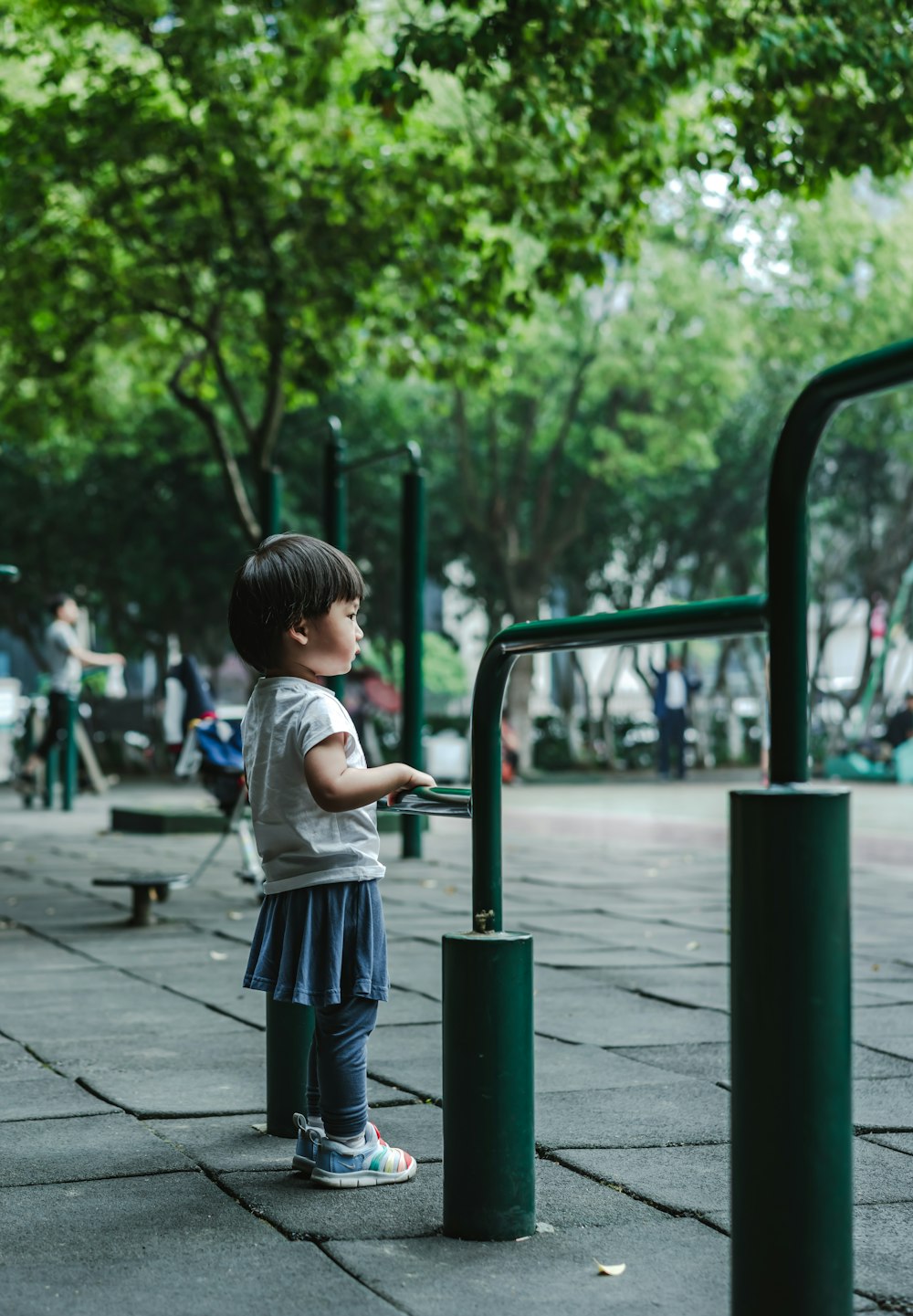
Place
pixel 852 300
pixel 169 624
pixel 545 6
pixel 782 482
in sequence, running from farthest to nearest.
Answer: pixel 169 624 → pixel 852 300 → pixel 545 6 → pixel 782 482

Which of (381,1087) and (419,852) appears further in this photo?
(419,852)

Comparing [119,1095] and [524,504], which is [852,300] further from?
[119,1095]

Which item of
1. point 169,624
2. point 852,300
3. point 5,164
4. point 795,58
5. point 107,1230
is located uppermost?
point 852,300

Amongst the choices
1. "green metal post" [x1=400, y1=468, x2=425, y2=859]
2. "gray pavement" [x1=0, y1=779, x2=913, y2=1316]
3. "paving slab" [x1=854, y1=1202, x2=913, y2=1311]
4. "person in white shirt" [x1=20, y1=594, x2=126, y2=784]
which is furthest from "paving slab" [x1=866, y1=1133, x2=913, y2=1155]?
"person in white shirt" [x1=20, y1=594, x2=126, y2=784]

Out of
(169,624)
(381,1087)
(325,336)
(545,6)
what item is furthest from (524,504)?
(381,1087)

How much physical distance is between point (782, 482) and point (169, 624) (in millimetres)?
24570

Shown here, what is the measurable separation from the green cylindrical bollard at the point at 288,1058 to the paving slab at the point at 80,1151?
0.79 feet

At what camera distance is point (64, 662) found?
1399 cm

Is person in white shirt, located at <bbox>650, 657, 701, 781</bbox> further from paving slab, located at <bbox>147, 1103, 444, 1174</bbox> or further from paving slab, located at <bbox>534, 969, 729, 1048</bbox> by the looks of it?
paving slab, located at <bbox>147, 1103, 444, 1174</bbox>

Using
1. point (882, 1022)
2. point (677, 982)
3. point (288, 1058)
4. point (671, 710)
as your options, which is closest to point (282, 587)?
point (288, 1058)

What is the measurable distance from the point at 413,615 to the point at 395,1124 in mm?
5940

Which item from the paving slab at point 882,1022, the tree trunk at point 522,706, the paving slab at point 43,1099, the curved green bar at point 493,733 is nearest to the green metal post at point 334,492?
the paving slab at point 882,1022

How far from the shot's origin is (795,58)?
8438 millimetres

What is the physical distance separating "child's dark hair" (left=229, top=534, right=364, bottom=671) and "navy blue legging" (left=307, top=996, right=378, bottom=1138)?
26.8 inches
